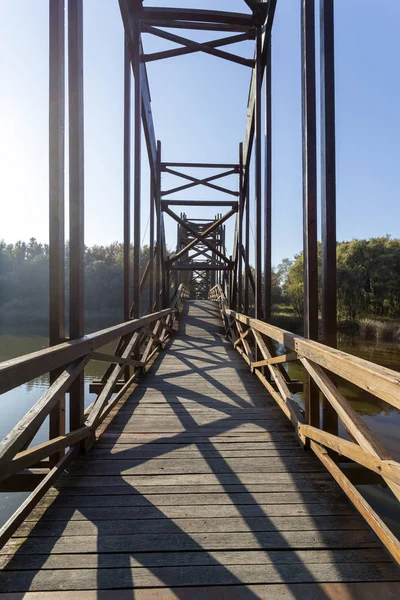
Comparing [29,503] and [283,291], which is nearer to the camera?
[29,503]

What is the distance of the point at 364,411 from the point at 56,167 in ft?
28.8

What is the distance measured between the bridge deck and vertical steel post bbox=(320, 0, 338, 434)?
1041 mm

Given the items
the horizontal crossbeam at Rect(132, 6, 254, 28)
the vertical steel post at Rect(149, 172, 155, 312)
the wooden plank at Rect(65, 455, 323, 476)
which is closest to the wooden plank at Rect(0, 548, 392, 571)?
the wooden plank at Rect(65, 455, 323, 476)

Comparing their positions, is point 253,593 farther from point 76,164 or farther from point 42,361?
point 76,164

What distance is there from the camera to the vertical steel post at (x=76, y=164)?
2467 mm

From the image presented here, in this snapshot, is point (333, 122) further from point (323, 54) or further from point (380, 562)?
point (380, 562)

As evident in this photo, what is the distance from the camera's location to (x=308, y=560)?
1.39 m

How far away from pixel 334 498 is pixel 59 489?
61.0 inches

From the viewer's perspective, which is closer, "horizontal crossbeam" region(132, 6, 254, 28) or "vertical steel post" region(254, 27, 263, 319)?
"vertical steel post" region(254, 27, 263, 319)

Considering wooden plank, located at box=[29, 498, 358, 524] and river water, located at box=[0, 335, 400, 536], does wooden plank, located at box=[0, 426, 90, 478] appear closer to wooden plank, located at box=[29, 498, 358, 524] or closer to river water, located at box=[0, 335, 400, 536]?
wooden plank, located at box=[29, 498, 358, 524]

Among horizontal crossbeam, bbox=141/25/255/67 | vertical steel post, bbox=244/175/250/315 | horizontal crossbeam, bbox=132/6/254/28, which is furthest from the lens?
vertical steel post, bbox=244/175/250/315

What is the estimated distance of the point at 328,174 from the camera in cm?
249

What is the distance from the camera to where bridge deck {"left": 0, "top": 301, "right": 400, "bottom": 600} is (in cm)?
129

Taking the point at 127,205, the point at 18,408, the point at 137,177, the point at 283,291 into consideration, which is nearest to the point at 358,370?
the point at 127,205
